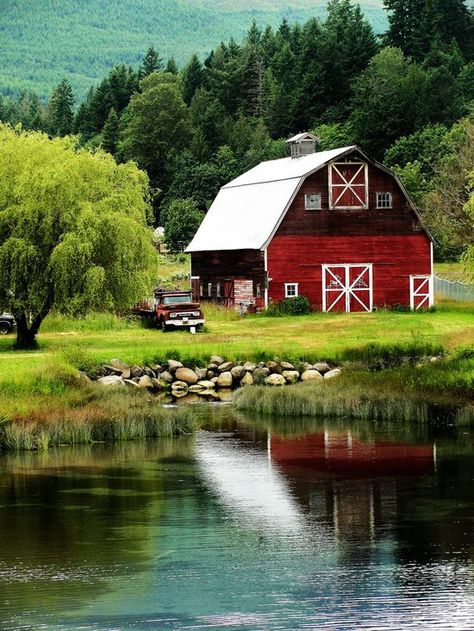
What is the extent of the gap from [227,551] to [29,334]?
2719 cm

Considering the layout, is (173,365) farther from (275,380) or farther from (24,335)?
(24,335)

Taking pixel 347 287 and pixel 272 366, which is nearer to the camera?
pixel 272 366

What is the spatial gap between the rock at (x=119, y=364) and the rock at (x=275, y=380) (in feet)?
14.7

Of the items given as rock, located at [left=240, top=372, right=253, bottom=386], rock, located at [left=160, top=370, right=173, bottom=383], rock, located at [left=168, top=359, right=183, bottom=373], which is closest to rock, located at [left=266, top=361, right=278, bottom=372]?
rock, located at [left=240, top=372, right=253, bottom=386]

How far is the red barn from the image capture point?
216ft

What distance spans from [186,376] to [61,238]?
21.9ft

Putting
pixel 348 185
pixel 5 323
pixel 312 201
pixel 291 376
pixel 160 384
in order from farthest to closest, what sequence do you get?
pixel 348 185, pixel 312 201, pixel 5 323, pixel 291 376, pixel 160 384

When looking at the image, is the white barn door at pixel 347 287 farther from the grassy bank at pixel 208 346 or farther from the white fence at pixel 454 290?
the white fence at pixel 454 290

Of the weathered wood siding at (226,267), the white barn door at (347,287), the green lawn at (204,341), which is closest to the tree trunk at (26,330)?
the green lawn at (204,341)

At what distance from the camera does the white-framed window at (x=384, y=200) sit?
6731 cm

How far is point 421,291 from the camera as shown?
66.9m

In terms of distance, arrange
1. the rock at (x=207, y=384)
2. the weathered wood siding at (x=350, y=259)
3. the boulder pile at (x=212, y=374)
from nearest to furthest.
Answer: the boulder pile at (x=212, y=374) < the rock at (x=207, y=384) < the weathered wood siding at (x=350, y=259)

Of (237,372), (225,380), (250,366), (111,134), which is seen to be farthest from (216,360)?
(111,134)

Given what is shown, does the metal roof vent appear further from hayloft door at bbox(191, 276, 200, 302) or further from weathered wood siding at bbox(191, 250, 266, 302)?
hayloft door at bbox(191, 276, 200, 302)
